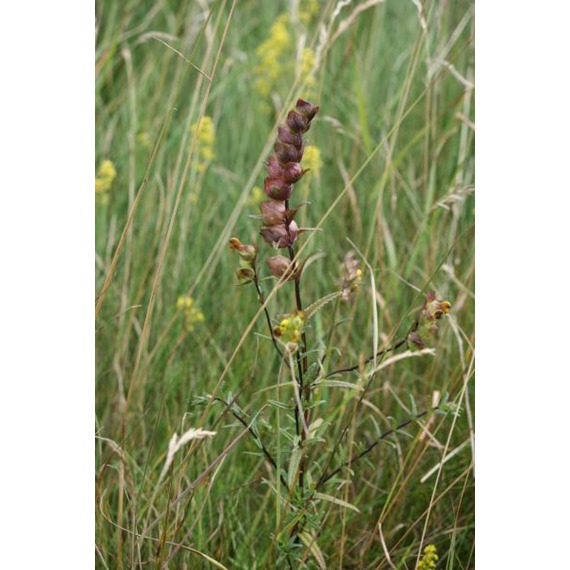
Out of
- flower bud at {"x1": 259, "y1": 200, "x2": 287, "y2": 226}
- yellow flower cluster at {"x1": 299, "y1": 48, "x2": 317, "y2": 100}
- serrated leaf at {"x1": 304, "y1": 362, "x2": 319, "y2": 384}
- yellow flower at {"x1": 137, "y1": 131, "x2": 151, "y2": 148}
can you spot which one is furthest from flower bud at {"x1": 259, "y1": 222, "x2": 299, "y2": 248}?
yellow flower at {"x1": 137, "y1": 131, "x2": 151, "y2": 148}

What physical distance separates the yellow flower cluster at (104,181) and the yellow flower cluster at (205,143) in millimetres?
142

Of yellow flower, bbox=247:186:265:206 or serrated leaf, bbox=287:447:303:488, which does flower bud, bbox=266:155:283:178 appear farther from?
yellow flower, bbox=247:186:265:206

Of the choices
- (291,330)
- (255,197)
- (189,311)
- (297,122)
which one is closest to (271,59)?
(255,197)

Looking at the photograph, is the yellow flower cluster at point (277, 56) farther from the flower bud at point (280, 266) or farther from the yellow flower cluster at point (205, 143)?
the flower bud at point (280, 266)

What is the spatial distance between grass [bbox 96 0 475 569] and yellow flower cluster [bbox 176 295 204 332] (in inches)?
1.0

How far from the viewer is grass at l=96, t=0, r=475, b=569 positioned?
1089 mm

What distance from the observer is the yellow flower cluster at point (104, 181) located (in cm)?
145

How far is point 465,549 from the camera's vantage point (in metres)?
1.14

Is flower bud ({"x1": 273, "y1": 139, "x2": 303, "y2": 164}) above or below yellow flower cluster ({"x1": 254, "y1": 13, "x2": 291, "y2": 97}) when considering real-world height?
below

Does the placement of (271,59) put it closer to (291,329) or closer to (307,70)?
(307,70)

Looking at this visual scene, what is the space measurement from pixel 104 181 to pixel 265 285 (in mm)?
309
